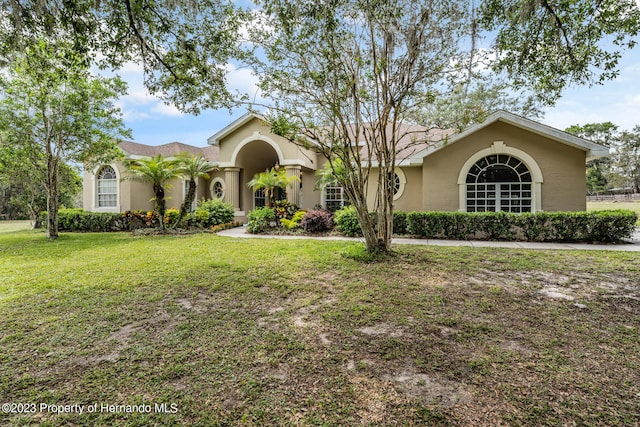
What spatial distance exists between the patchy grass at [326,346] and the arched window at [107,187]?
12882 mm

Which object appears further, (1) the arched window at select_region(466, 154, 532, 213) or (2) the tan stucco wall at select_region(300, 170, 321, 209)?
(2) the tan stucco wall at select_region(300, 170, 321, 209)

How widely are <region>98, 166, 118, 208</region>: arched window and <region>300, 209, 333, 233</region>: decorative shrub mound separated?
12.5 m

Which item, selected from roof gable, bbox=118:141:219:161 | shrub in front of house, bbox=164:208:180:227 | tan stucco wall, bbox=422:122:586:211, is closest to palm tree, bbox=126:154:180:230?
shrub in front of house, bbox=164:208:180:227

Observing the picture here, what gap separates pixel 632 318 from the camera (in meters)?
3.95

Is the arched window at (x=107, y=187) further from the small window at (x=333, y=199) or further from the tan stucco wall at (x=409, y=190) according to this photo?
the tan stucco wall at (x=409, y=190)

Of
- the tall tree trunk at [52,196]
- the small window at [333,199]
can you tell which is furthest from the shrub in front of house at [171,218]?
the small window at [333,199]

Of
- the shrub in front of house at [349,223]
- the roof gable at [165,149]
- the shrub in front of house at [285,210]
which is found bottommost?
the shrub in front of house at [349,223]

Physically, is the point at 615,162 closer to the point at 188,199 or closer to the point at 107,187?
the point at 188,199

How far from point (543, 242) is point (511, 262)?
4392 millimetres

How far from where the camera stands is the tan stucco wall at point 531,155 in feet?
38.4

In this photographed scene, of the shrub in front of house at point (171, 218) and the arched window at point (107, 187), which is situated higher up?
the arched window at point (107, 187)

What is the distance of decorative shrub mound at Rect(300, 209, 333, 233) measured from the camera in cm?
1291

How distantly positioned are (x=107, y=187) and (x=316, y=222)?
13807 millimetres

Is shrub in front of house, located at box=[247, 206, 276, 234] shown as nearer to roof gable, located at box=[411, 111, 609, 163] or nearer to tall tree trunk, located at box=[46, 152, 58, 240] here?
roof gable, located at box=[411, 111, 609, 163]
